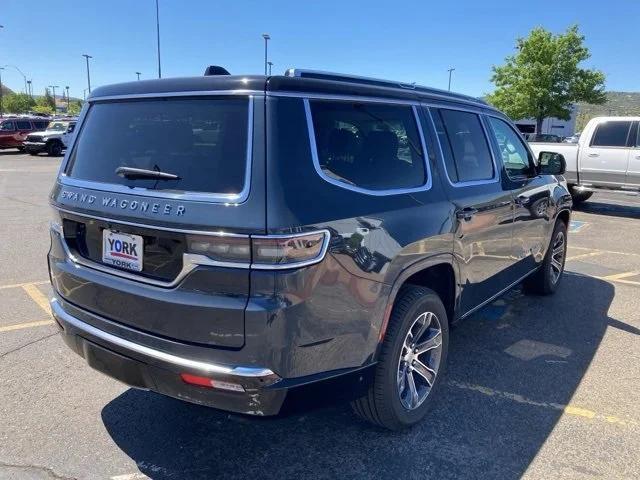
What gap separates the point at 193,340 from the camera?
2307 millimetres

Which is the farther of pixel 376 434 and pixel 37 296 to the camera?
pixel 37 296

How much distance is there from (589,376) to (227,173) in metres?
3.10

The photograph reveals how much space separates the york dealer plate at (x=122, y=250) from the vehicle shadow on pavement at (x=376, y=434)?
853 mm

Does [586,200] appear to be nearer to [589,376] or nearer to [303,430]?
[589,376]

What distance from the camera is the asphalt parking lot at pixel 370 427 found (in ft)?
9.14

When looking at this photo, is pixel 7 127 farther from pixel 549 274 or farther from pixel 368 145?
pixel 368 145

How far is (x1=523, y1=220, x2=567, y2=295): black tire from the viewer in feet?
18.0

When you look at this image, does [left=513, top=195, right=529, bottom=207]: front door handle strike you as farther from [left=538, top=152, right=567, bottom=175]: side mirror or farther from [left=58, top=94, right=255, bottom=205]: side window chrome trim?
[left=58, top=94, right=255, bottom=205]: side window chrome trim

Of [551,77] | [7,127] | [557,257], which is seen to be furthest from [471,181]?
[551,77]

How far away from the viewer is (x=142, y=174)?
252 cm

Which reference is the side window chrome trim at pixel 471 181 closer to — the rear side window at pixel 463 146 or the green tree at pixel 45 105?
the rear side window at pixel 463 146

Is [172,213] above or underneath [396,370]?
above

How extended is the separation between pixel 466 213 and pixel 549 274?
8.50 ft

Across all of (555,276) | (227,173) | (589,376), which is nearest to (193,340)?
(227,173)
